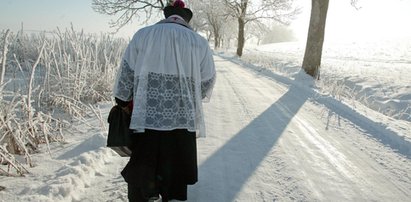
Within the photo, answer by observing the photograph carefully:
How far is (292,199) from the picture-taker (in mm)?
2832

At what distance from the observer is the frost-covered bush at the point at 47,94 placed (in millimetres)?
3109

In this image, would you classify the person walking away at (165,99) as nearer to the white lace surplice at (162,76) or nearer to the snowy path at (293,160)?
the white lace surplice at (162,76)

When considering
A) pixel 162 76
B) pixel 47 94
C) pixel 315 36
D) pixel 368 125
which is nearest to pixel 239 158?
pixel 162 76

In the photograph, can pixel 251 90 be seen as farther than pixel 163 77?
Yes

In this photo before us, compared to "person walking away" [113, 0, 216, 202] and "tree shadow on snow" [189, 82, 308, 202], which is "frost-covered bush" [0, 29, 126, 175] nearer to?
"person walking away" [113, 0, 216, 202]

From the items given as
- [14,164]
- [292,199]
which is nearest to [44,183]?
[14,164]

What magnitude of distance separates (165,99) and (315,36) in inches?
380

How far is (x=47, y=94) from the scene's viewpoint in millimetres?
5176

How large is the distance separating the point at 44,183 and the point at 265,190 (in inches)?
78.4

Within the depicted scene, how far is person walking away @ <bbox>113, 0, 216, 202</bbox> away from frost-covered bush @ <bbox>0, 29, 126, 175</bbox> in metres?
1.24

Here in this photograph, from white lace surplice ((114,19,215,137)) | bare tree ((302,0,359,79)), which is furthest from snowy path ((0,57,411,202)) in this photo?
bare tree ((302,0,359,79))

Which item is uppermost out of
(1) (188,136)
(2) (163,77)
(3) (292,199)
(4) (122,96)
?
(2) (163,77)

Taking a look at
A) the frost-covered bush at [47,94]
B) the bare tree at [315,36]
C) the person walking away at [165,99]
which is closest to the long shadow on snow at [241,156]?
the person walking away at [165,99]

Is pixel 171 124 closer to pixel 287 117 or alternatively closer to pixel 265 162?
pixel 265 162
